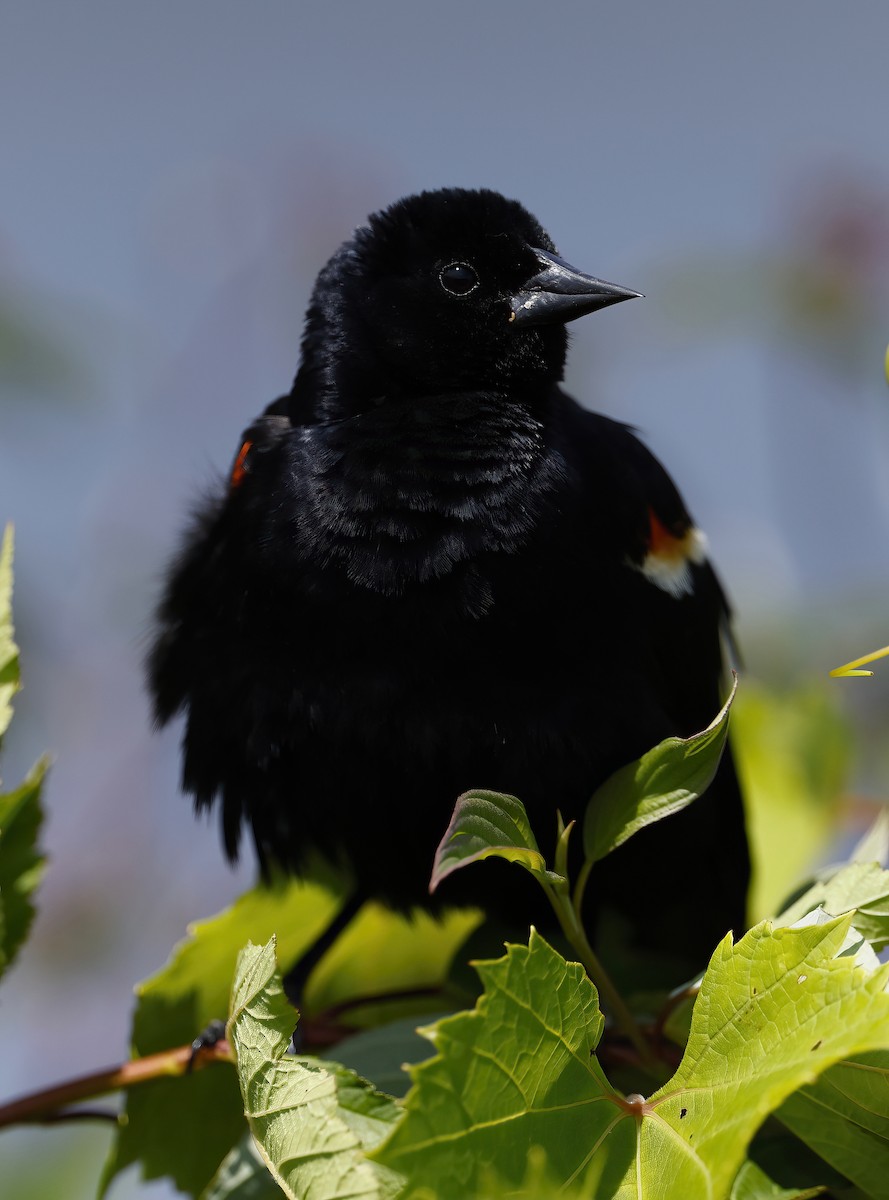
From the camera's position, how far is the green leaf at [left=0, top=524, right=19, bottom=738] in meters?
0.99

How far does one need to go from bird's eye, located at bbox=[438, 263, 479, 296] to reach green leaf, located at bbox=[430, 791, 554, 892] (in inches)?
40.4

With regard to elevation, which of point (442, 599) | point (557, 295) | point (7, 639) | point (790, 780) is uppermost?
point (557, 295)

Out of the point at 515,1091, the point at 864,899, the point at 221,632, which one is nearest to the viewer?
the point at 515,1091

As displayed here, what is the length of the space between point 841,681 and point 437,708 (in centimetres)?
135

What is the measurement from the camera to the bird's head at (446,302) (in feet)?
5.42

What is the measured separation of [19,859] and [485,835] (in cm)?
50

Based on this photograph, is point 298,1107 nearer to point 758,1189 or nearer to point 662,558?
point 758,1189

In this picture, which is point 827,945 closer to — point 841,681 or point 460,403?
point 460,403

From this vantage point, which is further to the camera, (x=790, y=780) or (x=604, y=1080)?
(x=790, y=780)

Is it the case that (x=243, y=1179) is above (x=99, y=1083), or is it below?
below

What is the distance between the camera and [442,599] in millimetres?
1374

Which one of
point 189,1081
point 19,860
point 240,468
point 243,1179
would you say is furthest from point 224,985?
point 240,468

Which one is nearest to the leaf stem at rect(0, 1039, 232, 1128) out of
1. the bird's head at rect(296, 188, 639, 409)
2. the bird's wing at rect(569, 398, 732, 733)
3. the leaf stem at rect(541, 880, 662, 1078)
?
the leaf stem at rect(541, 880, 662, 1078)

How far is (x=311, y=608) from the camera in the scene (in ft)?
4.62
